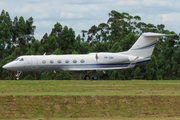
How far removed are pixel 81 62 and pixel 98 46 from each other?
39849mm

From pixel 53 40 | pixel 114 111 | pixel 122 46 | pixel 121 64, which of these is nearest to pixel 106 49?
pixel 122 46

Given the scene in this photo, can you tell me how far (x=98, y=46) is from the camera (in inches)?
3214

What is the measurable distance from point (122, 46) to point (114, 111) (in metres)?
62.6

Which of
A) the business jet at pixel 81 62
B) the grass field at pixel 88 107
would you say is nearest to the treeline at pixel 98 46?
the business jet at pixel 81 62

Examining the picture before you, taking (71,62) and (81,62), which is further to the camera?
(81,62)

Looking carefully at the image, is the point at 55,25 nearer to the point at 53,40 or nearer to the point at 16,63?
the point at 53,40

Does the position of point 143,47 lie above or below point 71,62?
above

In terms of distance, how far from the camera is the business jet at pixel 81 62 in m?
41.1

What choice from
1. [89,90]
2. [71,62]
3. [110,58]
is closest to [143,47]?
[110,58]

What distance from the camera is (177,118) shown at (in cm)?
1870

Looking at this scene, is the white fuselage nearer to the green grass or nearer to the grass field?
the green grass

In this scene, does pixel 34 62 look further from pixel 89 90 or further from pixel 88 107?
pixel 88 107

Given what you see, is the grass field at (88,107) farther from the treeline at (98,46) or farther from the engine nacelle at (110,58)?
the treeline at (98,46)

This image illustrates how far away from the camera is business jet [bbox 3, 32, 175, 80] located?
41.1 meters
